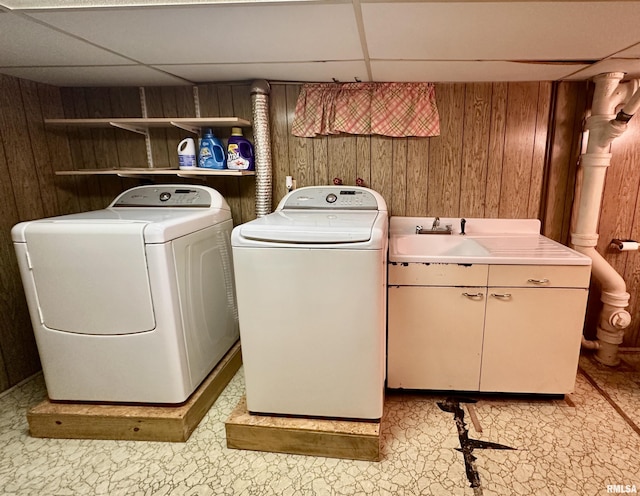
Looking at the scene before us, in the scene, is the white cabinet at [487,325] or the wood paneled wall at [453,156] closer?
the white cabinet at [487,325]

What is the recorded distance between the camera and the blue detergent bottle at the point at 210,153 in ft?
7.45

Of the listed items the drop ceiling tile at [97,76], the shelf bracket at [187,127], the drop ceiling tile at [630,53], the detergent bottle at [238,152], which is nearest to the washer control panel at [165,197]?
the detergent bottle at [238,152]

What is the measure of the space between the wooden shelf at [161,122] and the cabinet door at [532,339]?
5.80 ft

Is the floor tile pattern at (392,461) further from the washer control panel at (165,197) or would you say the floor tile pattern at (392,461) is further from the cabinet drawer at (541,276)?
the washer control panel at (165,197)

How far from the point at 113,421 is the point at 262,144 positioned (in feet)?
5.58

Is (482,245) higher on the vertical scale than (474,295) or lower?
higher

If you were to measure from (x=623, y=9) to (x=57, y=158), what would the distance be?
301 centimetres

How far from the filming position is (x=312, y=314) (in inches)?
60.5

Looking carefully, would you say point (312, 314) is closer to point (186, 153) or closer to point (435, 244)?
point (435, 244)

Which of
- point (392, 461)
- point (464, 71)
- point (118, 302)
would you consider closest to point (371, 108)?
point (464, 71)

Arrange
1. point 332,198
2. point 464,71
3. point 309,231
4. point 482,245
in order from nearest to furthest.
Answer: point 309,231, point 464,71, point 482,245, point 332,198

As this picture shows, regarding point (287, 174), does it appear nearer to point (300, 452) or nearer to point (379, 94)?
point (379, 94)

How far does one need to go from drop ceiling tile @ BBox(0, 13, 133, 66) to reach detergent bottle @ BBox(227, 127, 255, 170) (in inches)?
26.3

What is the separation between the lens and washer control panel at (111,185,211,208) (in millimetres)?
2188
